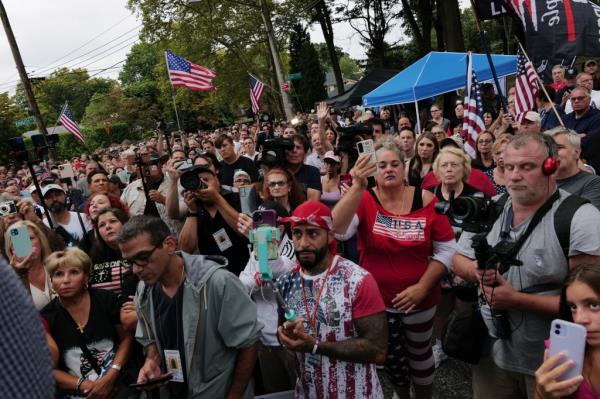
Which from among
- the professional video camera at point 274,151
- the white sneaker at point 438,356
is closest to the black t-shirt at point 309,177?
the professional video camera at point 274,151

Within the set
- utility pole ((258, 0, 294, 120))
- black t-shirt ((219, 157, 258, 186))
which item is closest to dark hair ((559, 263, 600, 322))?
black t-shirt ((219, 157, 258, 186))

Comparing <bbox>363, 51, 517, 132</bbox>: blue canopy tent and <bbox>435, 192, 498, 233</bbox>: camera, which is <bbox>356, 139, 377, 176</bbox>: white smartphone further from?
<bbox>363, 51, 517, 132</bbox>: blue canopy tent

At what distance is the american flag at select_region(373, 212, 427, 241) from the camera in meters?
2.91

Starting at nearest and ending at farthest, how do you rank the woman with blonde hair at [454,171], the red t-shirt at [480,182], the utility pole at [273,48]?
1. the woman with blonde hair at [454,171]
2. the red t-shirt at [480,182]
3. the utility pole at [273,48]

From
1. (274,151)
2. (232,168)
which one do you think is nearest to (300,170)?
(274,151)

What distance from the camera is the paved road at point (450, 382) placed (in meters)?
3.48

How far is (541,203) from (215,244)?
7.67 ft

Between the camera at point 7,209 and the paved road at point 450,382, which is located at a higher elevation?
the camera at point 7,209

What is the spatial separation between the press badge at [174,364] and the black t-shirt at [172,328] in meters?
0.02

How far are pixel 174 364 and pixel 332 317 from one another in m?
0.84

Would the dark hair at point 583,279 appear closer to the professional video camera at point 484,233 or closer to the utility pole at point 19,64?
the professional video camera at point 484,233

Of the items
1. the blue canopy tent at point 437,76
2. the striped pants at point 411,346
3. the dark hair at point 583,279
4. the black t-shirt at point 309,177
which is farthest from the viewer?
the blue canopy tent at point 437,76

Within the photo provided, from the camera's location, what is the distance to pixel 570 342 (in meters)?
1.44

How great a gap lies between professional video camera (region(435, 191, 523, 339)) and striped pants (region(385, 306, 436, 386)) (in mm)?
828
